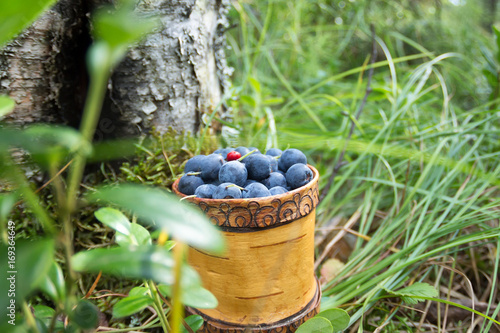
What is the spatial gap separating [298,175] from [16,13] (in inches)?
21.4

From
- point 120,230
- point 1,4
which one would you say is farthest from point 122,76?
point 1,4

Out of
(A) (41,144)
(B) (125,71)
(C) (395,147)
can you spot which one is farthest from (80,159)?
(C) (395,147)

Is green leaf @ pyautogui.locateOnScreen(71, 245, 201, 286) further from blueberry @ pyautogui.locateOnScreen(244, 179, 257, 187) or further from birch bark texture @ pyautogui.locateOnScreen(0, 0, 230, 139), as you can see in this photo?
birch bark texture @ pyautogui.locateOnScreen(0, 0, 230, 139)

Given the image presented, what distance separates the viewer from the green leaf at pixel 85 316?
383mm

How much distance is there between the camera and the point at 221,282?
28.1 inches

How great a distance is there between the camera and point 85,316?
41cm

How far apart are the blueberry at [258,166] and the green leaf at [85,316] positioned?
395 mm

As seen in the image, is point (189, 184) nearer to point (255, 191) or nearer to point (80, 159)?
point (255, 191)

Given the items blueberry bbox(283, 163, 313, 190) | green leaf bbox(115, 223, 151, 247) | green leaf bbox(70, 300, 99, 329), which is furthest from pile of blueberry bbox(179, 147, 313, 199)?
green leaf bbox(70, 300, 99, 329)

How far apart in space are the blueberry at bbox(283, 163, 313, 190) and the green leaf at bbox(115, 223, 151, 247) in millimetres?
319

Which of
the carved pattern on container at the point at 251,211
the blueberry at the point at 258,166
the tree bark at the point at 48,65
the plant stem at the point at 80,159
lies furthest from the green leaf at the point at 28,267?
the tree bark at the point at 48,65

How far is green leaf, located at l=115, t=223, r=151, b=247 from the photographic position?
1.70 ft

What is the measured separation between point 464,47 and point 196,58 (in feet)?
6.67

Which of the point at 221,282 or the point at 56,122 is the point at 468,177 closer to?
the point at 221,282
